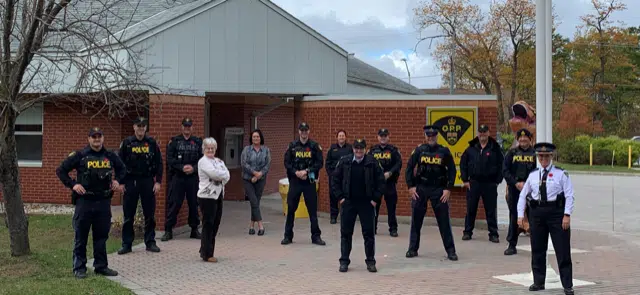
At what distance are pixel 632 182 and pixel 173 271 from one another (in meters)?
22.1

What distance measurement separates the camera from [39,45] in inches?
317

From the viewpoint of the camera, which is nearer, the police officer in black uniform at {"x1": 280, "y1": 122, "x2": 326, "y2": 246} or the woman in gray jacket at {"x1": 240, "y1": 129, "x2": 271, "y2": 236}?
the police officer in black uniform at {"x1": 280, "y1": 122, "x2": 326, "y2": 246}

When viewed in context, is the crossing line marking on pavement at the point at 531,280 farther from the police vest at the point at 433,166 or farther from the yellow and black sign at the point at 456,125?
the yellow and black sign at the point at 456,125

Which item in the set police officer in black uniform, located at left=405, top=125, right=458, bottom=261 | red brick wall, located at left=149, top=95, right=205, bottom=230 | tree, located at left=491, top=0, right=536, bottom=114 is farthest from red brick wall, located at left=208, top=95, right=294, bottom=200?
tree, located at left=491, top=0, right=536, bottom=114

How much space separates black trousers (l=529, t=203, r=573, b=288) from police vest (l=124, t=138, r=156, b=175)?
540cm

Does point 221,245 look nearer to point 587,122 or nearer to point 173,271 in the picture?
point 173,271

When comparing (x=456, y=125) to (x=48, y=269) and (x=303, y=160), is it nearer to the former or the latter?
(x=303, y=160)

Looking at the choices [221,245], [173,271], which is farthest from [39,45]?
[221,245]

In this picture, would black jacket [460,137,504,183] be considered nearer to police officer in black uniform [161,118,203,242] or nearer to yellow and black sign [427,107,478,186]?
yellow and black sign [427,107,478,186]

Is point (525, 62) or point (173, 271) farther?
point (525, 62)

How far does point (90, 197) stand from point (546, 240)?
17.7ft

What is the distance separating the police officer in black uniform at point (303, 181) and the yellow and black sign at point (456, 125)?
10.3 feet

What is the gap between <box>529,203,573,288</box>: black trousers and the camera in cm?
705

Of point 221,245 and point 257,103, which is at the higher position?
point 257,103
